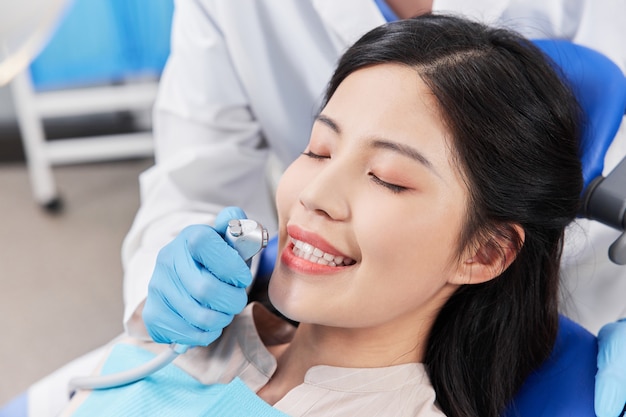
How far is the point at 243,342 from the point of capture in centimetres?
121

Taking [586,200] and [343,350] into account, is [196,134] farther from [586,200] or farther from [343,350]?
[586,200]

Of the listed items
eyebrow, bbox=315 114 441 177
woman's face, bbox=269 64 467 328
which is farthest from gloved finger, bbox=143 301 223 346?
eyebrow, bbox=315 114 441 177

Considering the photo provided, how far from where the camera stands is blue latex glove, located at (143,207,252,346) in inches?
39.8

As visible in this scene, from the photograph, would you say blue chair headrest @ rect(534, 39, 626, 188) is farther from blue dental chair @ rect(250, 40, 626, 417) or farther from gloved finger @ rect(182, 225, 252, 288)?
gloved finger @ rect(182, 225, 252, 288)

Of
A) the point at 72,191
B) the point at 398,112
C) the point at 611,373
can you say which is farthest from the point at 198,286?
the point at 72,191

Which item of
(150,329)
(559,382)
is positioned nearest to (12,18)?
(150,329)

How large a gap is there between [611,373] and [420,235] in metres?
0.34

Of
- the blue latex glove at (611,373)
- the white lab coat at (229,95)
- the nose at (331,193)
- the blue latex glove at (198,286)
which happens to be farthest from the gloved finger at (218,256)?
the blue latex glove at (611,373)

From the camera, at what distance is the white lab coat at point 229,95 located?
1463 mm

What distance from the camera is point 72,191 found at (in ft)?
9.98

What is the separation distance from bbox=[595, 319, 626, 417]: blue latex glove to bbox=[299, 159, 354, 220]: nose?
0.43 m

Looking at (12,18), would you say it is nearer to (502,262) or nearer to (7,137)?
(502,262)

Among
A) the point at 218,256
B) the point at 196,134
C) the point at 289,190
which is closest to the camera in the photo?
the point at 218,256

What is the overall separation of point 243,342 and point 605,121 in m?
0.64
